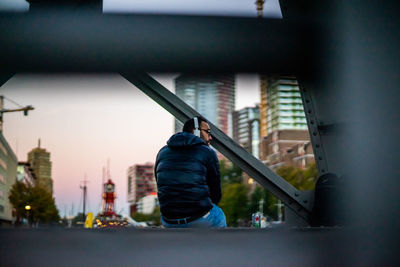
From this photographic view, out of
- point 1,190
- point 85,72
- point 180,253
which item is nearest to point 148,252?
point 180,253

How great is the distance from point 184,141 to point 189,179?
0.71ft

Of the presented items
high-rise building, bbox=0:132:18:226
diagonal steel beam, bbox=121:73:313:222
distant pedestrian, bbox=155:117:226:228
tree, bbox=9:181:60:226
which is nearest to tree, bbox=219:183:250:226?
tree, bbox=9:181:60:226

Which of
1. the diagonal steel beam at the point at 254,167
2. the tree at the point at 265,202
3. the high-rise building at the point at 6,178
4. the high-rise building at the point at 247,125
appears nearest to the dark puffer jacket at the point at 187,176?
the diagonal steel beam at the point at 254,167

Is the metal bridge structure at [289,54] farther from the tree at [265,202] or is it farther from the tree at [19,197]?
the tree at [265,202]

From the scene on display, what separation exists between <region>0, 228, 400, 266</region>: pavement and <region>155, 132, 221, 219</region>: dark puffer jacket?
1.81 m

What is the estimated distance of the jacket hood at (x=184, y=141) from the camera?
2.65 m

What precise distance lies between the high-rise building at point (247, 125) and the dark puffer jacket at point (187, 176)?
16483 centimetres

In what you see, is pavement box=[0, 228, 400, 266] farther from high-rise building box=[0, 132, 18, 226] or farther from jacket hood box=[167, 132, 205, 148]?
high-rise building box=[0, 132, 18, 226]

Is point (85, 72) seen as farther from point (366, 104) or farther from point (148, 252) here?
point (366, 104)

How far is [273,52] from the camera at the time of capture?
881 mm

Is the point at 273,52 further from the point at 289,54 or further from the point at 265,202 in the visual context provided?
the point at 265,202

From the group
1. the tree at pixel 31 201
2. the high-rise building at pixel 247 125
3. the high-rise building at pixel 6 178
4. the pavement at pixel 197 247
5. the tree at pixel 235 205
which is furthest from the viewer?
the high-rise building at pixel 247 125

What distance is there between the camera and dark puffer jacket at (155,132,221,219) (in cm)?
260

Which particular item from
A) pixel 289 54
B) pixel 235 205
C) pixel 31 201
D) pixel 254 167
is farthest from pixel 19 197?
pixel 289 54
